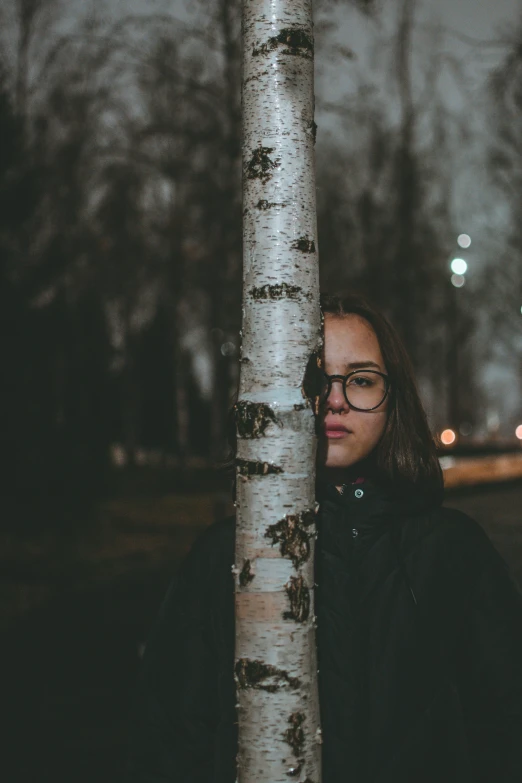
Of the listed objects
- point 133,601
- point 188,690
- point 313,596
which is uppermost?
point 313,596

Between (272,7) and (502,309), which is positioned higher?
(502,309)

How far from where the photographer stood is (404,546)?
204cm

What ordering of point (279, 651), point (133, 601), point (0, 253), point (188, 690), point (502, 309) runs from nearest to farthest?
point (279, 651)
point (188, 690)
point (133, 601)
point (0, 253)
point (502, 309)

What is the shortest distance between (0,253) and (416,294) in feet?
28.7

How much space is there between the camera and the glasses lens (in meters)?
2.12

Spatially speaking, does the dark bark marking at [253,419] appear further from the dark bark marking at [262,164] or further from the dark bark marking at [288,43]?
the dark bark marking at [288,43]

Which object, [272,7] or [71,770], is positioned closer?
[272,7]

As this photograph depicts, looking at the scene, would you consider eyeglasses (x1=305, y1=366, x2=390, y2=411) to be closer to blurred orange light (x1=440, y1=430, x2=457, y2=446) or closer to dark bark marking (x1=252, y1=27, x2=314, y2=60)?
dark bark marking (x1=252, y1=27, x2=314, y2=60)

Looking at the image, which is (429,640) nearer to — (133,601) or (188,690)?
(188,690)

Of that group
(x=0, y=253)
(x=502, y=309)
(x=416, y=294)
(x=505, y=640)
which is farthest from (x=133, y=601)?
(x=502, y=309)

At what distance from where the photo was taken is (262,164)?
178 centimetres

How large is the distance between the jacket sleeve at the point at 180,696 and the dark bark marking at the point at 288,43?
1.28 meters

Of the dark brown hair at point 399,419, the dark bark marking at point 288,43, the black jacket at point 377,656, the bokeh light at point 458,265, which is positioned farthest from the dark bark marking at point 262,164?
the bokeh light at point 458,265

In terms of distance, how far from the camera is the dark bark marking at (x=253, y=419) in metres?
1.69
